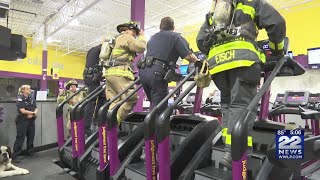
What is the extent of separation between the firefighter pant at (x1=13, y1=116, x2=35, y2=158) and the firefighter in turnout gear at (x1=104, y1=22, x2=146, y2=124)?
9.17ft

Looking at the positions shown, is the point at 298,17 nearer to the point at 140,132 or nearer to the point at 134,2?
the point at 134,2

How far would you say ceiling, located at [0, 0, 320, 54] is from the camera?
11.3 m

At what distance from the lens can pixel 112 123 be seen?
10.0 feet

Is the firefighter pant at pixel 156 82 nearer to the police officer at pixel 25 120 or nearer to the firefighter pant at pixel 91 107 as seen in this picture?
the firefighter pant at pixel 91 107

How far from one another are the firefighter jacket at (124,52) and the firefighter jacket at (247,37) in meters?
1.85

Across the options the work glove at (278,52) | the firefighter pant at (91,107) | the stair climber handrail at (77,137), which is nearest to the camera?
the work glove at (278,52)

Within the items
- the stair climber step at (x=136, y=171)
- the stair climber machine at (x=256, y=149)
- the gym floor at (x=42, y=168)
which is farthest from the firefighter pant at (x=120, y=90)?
the stair climber machine at (x=256, y=149)

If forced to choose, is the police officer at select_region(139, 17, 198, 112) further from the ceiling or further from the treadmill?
the ceiling

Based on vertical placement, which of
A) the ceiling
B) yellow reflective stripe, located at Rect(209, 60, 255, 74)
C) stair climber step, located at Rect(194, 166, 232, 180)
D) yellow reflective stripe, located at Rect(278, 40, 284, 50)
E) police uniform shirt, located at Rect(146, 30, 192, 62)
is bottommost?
stair climber step, located at Rect(194, 166, 232, 180)

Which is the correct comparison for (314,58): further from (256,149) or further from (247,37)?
(247,37)

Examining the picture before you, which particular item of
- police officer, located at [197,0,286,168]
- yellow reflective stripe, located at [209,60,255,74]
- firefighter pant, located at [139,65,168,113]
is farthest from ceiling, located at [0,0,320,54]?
yellow reflective stripe, located at [209,60,255,74]

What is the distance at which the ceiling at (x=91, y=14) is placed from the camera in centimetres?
1131

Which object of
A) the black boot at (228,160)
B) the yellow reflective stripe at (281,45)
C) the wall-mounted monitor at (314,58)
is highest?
the wall-mounted monitor at (314,58)

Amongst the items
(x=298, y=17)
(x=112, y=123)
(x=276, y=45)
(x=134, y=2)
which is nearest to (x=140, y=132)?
(x=112, y=123)
